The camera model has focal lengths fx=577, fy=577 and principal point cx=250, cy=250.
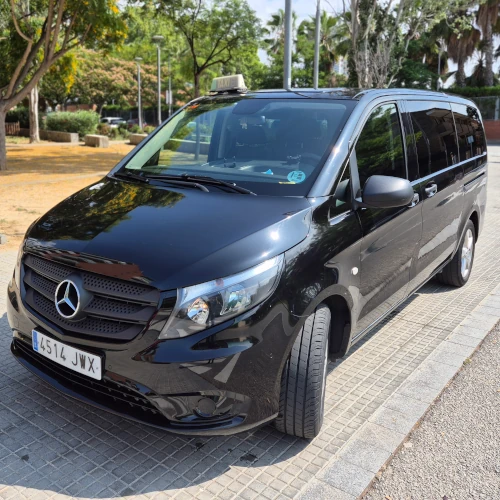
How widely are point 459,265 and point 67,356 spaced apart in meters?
4.17

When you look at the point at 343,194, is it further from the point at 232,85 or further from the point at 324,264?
the point at 232,85

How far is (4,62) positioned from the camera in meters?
17.3

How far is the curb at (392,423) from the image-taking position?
2.79m

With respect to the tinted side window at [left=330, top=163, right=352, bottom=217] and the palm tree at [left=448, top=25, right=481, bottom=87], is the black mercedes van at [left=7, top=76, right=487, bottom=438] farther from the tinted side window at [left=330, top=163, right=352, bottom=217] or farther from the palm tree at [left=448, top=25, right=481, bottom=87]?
the palm tree at [left=448, top=25, right=481, bottom=87]

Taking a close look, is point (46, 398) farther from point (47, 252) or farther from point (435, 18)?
point (435, 18)

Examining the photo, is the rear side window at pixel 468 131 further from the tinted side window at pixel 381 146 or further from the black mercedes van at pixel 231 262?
the tinted side window at pixel 381 146

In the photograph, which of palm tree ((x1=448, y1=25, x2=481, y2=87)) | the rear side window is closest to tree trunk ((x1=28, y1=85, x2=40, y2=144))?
the rear side window

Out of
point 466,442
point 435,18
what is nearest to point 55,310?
point 466,442

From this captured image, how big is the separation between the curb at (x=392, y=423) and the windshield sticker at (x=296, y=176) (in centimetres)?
146

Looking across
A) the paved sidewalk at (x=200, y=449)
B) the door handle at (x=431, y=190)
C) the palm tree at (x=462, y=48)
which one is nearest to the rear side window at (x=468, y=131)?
the door handle at (x=431, y=190)

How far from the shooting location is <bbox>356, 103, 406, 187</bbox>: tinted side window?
3.59m

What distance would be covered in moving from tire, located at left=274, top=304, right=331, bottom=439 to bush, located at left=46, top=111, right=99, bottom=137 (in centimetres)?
2957

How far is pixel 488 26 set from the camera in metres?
41.8

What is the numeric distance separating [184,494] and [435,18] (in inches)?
904
